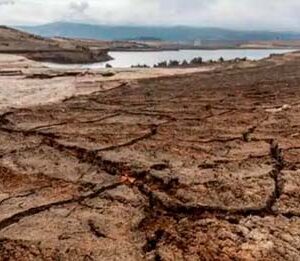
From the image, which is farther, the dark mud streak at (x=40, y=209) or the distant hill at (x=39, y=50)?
the distant hill at (x=39, y=50)

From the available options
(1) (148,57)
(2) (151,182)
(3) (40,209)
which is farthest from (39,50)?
(3) (40,209)

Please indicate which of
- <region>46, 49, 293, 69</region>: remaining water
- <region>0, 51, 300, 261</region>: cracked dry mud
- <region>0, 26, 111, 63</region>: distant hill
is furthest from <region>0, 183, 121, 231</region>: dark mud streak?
<region>0, 26, 111, 63</region>: distant hill

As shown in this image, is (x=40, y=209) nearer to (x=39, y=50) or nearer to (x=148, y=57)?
(x=39, y=50)

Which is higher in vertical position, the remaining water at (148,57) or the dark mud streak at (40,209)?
the dark mud streak at (40,209)

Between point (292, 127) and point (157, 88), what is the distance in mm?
3196

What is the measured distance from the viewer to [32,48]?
21312 millimetres

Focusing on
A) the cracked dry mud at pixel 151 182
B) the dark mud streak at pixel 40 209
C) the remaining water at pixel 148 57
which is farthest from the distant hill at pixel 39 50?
the dark mud streak at pixel 40 209

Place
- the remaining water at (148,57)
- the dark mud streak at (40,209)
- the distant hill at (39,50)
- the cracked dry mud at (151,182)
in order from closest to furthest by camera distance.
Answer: the cracked dry mud at (151,182)
the dark mud streak at (40,209)
the distant hill at (39,50)
the remaining water at (148,57)

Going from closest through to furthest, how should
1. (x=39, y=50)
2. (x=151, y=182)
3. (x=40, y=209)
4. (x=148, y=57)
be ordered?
(x=40, y=209) < (x=151, y=182) < (x=39, y=50) < (x=148, y=57)

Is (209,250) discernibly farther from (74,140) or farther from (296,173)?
(74,140)

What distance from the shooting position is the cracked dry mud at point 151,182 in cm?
275

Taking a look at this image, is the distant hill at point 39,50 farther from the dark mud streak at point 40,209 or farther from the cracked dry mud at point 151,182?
the dark mud streak at point 40,209

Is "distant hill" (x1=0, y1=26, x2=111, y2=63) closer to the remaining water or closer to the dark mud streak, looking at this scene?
the remaining water

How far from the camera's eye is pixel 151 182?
3590 mm
